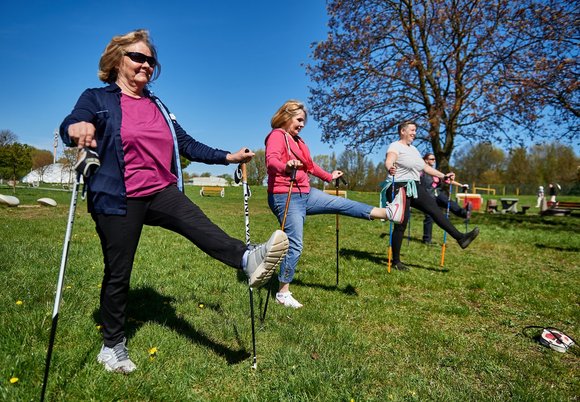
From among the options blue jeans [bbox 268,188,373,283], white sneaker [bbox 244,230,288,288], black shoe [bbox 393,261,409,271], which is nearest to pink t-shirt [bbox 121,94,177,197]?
white sneaker [bbox 244,230,288,288]

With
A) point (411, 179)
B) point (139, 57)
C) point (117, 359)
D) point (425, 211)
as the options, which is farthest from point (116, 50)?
point (425, 211)

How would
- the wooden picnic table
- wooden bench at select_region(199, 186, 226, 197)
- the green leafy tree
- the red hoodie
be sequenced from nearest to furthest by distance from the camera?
the red hoodie
the wooden picnic table
the green leafy tree
wooden bench at select_region(199, 186, 226, 197)

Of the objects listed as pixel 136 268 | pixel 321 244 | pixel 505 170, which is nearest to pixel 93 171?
pixel 136 268

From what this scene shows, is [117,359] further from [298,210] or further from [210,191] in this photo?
[210,191]

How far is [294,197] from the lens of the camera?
16.1ft

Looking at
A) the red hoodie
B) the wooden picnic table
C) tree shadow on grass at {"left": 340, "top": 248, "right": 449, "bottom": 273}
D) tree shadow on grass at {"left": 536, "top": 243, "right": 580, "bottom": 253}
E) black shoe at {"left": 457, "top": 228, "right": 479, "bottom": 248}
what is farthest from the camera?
the wooden picnic table

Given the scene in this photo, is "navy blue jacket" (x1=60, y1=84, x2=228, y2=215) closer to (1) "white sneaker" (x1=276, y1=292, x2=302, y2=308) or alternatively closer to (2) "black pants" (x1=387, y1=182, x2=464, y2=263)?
(1) "white sneaker" (x1=276, y1=292, x2=302, y2=308)

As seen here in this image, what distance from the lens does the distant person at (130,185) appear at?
2920 mm

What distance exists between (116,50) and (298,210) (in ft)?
8.72

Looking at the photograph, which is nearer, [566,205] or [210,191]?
[566,205]

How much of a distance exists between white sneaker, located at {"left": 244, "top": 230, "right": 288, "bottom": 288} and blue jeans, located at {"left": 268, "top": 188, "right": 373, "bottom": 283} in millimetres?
1939

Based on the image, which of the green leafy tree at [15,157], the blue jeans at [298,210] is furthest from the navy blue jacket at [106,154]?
the green leafy tree at [15,157]

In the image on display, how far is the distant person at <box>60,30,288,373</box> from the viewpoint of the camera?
115 inches

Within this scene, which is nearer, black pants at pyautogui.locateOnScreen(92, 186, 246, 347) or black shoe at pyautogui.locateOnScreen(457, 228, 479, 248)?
black pants at pyautogui.locateOnScreen(92, 186, 246, 347)
